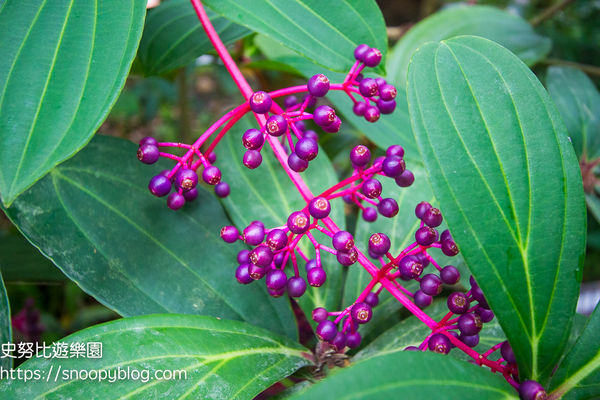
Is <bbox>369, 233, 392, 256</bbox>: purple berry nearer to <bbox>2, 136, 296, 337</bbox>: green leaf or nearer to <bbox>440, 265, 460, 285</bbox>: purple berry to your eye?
<bbox>440, 265, 460, 285</bbox>: purple berry

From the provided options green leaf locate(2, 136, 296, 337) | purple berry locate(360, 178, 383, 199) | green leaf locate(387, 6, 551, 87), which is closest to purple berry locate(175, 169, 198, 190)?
green leaf locate(2, 136, 296, 337)

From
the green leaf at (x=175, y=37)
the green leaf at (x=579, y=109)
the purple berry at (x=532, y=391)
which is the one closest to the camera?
the purple berry at (x=532, y=391)

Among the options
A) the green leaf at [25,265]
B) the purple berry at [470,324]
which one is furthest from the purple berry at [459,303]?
the green leaf at [25,265]

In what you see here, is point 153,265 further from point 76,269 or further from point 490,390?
point 490,390

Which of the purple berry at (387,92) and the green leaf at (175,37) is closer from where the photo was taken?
the purple berry at (387,92)

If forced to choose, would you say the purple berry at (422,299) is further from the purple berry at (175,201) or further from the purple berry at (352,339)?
the purple berry at (175,201)

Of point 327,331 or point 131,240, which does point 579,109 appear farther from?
point 131,240

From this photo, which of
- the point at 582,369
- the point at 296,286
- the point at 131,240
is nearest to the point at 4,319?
the point at 131,240
